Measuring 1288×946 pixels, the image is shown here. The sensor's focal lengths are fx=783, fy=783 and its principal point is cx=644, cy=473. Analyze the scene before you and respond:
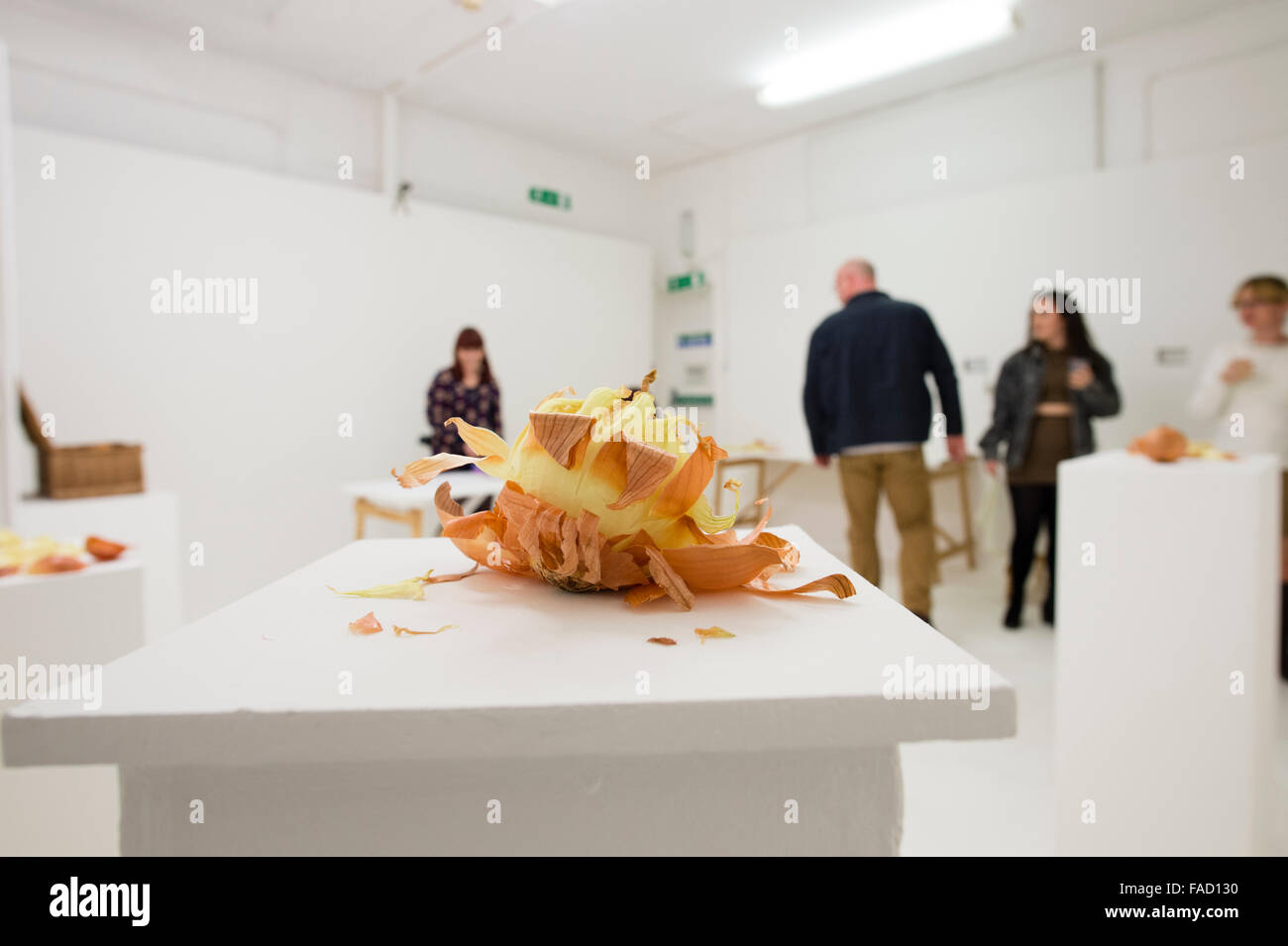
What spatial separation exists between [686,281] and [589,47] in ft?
7.66

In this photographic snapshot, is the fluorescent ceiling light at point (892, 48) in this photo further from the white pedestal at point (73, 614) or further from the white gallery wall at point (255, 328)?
the white pedestal at point (73, 614)

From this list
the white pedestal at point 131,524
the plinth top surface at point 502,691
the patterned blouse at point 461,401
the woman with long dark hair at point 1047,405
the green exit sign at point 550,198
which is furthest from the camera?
the green exit sign at point 550,198

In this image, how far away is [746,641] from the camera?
521mm

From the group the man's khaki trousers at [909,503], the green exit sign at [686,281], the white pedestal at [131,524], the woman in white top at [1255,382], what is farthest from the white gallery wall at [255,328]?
the woman in white top at [1255,382]

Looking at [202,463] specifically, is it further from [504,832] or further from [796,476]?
[504,832]

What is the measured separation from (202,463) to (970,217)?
184 inches

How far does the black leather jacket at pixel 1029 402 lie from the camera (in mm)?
3605

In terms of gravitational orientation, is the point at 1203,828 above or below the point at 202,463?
below

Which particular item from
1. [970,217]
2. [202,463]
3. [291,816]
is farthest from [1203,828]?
[202,463]

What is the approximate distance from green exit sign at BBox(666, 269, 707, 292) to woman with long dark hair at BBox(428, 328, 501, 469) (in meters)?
2.32

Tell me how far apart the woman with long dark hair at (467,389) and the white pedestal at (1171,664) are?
136 inches

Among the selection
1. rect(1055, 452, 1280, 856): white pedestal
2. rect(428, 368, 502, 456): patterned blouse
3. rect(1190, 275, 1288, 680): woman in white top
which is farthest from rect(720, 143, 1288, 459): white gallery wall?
rect(1055, 452, 1280, 856): white pedestal

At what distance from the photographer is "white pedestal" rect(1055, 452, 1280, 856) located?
162 centimetres

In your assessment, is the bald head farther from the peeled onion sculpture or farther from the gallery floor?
the peeled onion sculpture
